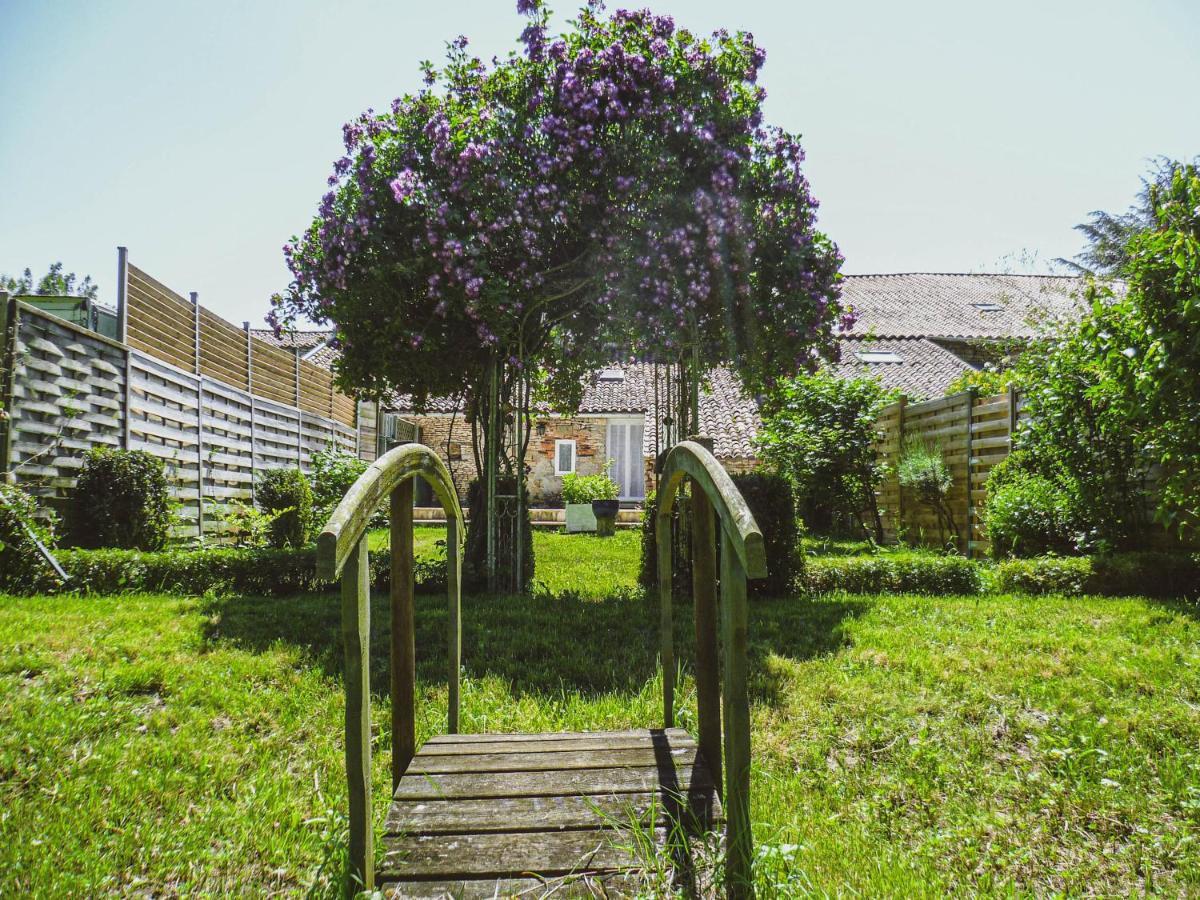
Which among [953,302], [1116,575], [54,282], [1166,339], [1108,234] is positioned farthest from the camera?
[54,282]

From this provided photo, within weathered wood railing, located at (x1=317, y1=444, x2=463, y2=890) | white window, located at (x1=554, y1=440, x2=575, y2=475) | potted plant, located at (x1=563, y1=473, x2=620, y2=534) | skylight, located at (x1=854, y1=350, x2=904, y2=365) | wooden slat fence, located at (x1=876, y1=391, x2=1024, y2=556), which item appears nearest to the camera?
weathered wood railing, located at (x1=317, y1=444, x2=463, y2=890)

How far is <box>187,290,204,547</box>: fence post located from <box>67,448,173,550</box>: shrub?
1.61 metres

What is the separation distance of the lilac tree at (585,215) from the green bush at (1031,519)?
2918 mm

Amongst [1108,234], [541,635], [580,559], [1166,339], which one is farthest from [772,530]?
[1108,234]

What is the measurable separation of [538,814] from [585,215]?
524 cm

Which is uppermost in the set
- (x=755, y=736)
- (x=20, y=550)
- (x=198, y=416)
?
(x=198, y=416)

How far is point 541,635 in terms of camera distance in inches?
201

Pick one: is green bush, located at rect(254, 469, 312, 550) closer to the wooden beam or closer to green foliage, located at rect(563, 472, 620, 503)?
green foliage, located at rect(563, 472, 620, 503)

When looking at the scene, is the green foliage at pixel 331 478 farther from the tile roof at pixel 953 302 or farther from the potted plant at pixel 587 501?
the tile roof at pixel 953 302

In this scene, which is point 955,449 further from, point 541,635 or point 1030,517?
point 541,635

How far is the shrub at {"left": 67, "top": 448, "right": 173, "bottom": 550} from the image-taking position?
7.17 m

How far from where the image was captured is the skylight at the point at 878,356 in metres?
19.8

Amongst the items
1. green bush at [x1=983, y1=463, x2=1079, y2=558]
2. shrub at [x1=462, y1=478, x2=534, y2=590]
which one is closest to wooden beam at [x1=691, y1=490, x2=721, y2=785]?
shrub at [x1=462, y1=478, x2=534, y2=590]

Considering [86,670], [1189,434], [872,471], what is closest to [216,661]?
[86,670]
